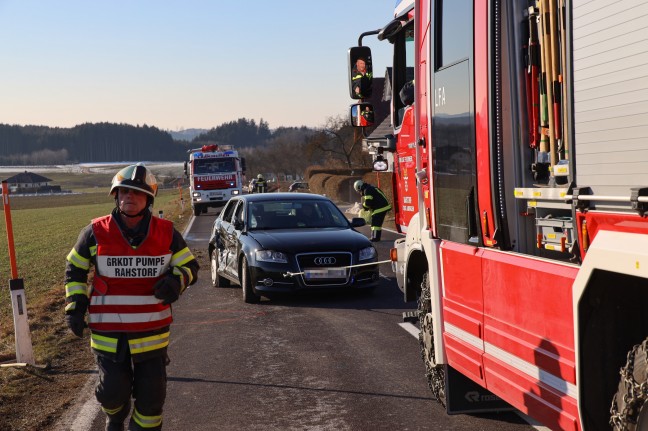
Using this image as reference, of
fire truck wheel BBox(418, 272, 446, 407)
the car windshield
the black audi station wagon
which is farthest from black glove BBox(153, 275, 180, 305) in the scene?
the car windshield

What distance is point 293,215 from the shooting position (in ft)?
47.2

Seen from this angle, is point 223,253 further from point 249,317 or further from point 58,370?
point 58,370

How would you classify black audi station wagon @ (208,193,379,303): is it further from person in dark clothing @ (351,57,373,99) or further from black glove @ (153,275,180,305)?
black glove @ (153,275,180,305)

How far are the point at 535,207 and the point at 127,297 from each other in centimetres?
234

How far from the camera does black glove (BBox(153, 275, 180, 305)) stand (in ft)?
17.6

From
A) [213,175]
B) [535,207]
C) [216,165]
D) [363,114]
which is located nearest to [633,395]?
[535,207]

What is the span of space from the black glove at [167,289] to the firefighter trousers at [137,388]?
1.24 feet

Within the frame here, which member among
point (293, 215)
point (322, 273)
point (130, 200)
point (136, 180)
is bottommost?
point (322, 273)

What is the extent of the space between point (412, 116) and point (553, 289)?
11.1 ft

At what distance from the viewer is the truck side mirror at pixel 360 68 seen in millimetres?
8266

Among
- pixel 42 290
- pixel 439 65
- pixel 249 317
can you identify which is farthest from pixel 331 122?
pixel 439 65

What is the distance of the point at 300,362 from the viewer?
8852 mm

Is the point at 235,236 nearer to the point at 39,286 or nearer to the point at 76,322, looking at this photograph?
the point at 39,286

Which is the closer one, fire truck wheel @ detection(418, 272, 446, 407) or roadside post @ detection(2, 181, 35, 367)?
fire truck wheel @ detection(418, 272, 446, 407)
